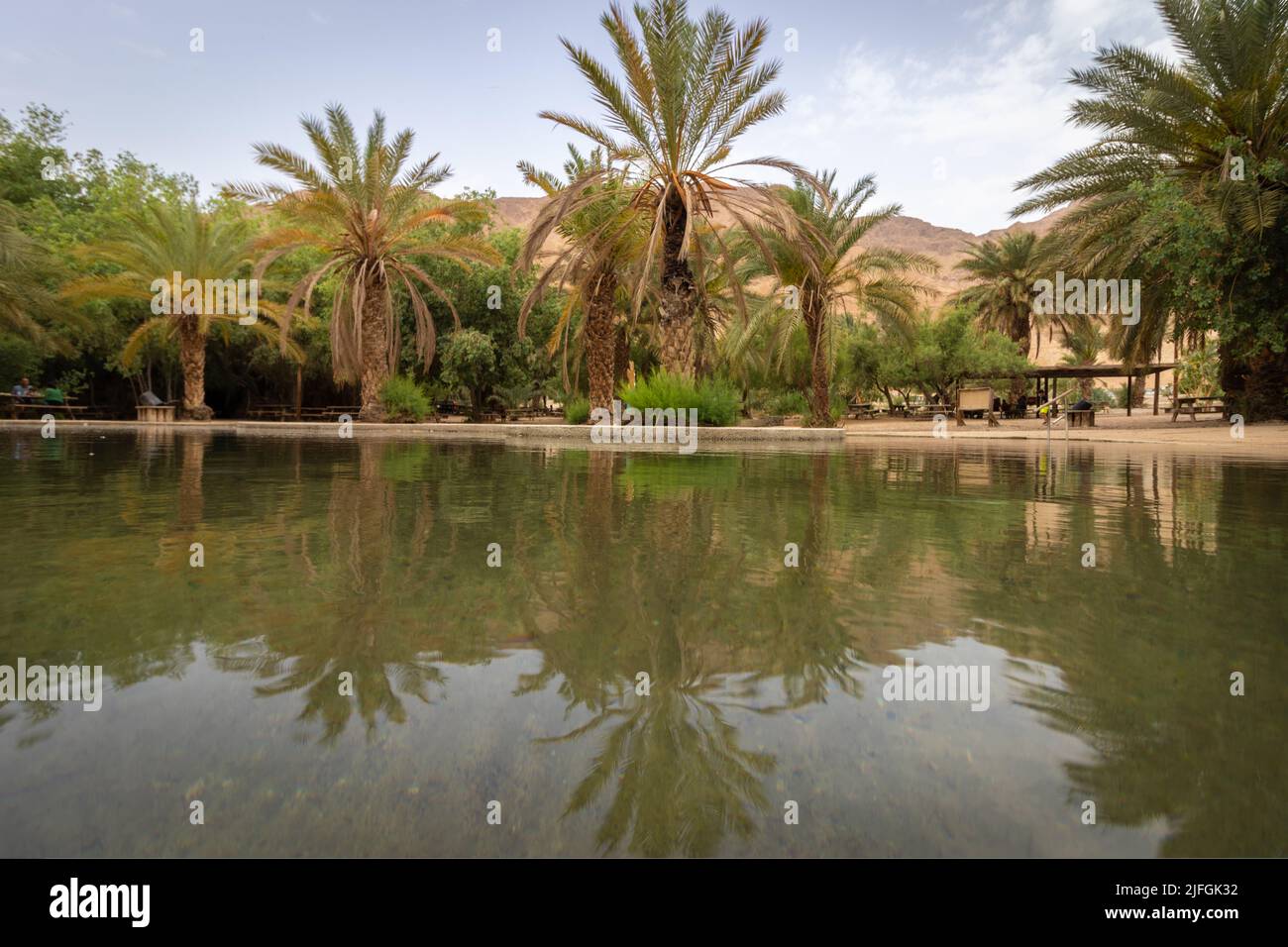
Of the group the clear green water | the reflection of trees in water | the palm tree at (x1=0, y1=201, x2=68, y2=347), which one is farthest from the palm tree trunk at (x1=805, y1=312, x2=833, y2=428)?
the palm tree at (x1=0, y1=201, x2=68, y2=347)

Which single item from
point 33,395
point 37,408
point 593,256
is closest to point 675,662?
point 593,256

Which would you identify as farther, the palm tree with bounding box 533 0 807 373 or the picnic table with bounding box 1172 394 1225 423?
the picnic table with bounding box 1172 394 1225 423

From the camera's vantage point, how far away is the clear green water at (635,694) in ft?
4.23

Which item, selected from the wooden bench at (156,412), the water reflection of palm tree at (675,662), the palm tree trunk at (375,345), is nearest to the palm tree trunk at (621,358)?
the palm tree trunk at (375,345)

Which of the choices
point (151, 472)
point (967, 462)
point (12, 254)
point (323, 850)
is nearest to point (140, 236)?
point (12, 254)

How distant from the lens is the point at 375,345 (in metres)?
21.7

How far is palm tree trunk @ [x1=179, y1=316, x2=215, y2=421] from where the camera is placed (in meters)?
24.7

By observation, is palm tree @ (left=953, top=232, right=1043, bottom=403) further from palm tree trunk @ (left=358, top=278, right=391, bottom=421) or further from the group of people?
the group of people

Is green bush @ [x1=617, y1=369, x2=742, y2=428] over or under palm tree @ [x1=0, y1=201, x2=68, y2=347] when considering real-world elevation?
under

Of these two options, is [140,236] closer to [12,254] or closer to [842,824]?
[12,254]

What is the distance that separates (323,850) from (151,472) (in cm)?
767

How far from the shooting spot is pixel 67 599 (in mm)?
2574

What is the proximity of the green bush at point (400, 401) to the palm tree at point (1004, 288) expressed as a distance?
29.1 metres

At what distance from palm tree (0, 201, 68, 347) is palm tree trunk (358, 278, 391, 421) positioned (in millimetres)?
8466
